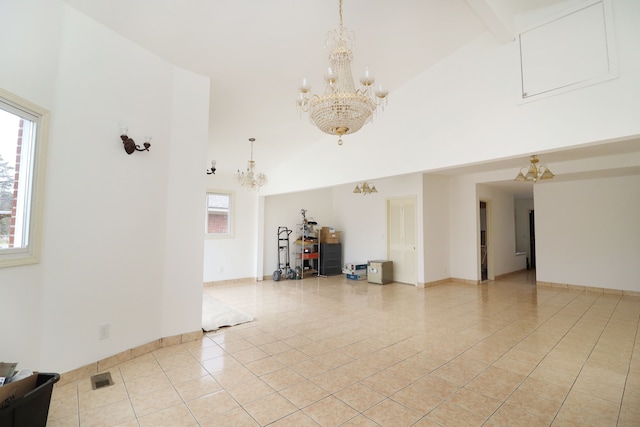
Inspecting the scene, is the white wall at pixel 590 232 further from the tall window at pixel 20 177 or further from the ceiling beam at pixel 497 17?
the tall window at pixel 20 177

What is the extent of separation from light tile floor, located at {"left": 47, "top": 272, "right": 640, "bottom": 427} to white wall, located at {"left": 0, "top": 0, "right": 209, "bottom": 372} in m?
0.50

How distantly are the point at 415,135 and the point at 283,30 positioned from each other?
2.43 m

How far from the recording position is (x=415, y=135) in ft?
14.8

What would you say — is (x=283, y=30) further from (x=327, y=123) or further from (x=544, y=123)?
(x=544, y=123)

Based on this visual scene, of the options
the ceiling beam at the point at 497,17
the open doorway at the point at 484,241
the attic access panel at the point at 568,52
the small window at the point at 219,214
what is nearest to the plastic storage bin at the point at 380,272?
the open doorway at the point at 484,241

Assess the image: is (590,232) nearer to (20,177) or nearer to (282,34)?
(282,34)

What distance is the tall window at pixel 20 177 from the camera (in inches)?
83.4

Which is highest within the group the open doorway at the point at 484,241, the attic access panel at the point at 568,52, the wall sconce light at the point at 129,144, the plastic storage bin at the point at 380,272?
the attic access panel at the point at 568,52

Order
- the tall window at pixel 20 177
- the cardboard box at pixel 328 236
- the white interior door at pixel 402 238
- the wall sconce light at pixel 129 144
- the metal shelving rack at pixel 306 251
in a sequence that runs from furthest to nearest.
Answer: the cardboard box at pixel 328 236
the metal shelving rack at pixel 306 251
the white interior door at pixel 402 238
the wall sconce light at pixel 129 144
the tall window at pixel 20 177

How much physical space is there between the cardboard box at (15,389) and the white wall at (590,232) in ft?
29.0

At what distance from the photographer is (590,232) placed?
637 centimetres

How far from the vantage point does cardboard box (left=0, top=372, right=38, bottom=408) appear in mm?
1620

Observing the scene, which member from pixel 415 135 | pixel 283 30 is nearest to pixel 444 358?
pixel 415 135

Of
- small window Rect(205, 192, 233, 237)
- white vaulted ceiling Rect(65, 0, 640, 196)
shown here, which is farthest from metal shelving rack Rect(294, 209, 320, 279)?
white vaulted ceiling Rect(65, 0, 640, 196)
